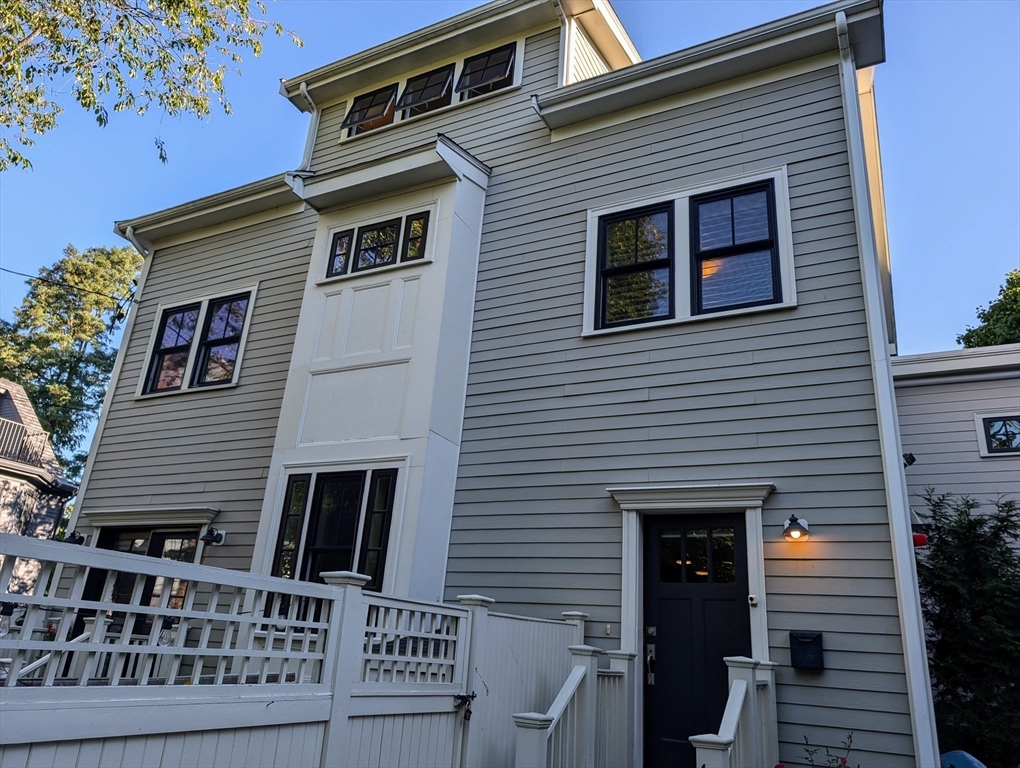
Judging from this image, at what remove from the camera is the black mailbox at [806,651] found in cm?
480

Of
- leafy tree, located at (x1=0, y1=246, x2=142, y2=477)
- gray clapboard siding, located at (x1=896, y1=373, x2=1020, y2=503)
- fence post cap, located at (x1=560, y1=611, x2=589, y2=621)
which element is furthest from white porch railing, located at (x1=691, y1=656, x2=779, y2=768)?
leafy tree, located at (x1=0, y1=246, x2=142, y2=477)

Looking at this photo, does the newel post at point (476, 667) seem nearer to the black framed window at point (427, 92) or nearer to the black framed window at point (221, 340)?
the black framed window at point (221, 340)

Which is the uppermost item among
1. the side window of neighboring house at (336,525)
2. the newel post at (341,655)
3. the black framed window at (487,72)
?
the black framed window at (487,72)

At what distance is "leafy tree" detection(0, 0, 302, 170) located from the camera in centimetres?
681

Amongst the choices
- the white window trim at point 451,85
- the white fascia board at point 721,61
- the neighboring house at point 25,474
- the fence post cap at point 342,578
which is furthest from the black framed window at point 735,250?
the neighboring house at point 25,474

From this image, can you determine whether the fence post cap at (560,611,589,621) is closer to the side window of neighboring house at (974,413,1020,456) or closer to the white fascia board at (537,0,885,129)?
the white fascia board at (537,0,885,129)

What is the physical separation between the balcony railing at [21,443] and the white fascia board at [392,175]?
17.1 metres

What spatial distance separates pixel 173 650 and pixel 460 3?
30.3 feet

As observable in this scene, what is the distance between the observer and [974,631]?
6637 millimetres

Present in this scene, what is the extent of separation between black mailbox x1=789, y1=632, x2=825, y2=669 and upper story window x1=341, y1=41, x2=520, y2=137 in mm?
6637

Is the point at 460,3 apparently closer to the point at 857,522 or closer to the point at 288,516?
the point at 288,516

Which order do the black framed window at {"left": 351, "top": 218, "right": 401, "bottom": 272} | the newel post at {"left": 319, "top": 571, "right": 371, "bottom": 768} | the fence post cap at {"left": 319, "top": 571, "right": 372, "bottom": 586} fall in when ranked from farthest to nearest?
the black framed window at {"left": 351, "top": 218, "right": 401, "bottom": 272} < the fence post cap at {"left": 319, "top": 571, "right": 372, "bottom": 586} < the newel post at {"left": 319, "top": 571, "right": 371, "bottom": 768}

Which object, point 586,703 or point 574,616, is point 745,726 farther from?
point 574,616

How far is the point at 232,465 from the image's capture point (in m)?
8.32
